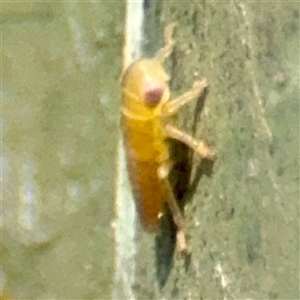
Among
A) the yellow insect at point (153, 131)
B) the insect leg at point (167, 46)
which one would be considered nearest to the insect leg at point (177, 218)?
the yellow insect at point (153, 131)

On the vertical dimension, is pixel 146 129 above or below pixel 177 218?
above

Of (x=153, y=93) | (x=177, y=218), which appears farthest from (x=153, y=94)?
(x=177, y=218)

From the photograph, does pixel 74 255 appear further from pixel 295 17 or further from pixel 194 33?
pixel 295 17

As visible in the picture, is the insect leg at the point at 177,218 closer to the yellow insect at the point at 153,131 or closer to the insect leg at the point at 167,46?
the yellow insect at the point at 153,131

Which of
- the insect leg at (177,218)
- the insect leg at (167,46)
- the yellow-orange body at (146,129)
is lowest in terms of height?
the insect leg at (177,218)

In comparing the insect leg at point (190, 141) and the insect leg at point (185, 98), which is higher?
the insect leg at point (185, 98)

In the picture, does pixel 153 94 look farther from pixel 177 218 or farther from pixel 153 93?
pixel 177 218

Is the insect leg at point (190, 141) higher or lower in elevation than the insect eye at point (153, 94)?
lower

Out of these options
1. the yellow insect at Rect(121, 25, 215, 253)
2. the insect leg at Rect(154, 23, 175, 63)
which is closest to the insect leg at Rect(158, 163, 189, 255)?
the yellow insect at Rect(121, 25, 215, 253)
